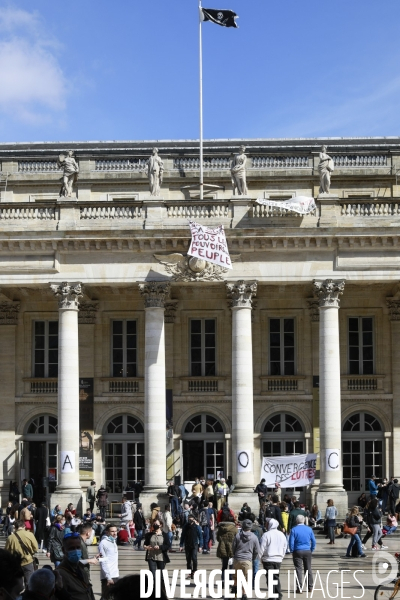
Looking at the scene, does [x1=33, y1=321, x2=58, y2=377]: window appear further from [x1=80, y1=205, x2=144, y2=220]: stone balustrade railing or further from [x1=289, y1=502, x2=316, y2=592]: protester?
[x1=289, y1=502, x2=316, y2=592]: protester

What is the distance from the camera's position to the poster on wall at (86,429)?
133 ft

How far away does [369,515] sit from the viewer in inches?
1192

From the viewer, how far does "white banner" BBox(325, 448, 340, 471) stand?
121 feet

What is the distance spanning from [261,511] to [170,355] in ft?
29.9

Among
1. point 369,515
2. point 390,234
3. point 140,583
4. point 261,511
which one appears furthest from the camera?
point 390,234

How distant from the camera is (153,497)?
36812 mm

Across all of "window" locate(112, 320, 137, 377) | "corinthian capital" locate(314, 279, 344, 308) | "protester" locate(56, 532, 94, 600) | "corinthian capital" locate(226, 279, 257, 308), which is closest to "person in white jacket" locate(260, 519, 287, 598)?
"protester" locate(56, 532, 94, 600)

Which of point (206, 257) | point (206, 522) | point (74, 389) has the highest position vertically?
point (206, 257)

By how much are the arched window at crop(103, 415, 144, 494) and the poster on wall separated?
114cm

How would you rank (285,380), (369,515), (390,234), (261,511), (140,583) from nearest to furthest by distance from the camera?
(140,583), (369,515), (261,511), (390,234), (285,380)

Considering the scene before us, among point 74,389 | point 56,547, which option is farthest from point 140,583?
point 74,389

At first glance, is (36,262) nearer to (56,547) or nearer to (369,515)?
(369,515)

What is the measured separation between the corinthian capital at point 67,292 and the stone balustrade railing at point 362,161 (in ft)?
39.9

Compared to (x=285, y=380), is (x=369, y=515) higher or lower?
lower
